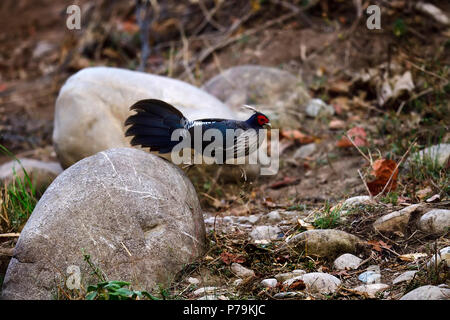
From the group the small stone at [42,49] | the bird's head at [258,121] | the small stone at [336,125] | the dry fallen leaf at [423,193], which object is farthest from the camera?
the small stone at [42,49]

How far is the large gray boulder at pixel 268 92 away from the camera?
495 centimetres

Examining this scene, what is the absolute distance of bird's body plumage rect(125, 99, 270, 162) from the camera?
2980 millimetres

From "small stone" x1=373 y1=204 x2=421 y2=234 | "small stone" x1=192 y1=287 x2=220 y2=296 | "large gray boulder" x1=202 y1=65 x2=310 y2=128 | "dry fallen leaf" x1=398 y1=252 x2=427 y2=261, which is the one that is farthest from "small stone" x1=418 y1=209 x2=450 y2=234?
"large gray boulder" x1=202 y1=65 x2=310 y2=128

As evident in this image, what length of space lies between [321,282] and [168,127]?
1.18 m

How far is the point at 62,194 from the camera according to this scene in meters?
2.57

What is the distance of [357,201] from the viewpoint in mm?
3291

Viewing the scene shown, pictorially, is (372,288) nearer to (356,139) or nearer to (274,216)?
(274,216)

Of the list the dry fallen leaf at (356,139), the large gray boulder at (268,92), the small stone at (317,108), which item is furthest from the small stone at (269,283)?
the small stone at (317,108)

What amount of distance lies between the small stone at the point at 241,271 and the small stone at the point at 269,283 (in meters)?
0.11

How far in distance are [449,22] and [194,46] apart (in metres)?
2.87

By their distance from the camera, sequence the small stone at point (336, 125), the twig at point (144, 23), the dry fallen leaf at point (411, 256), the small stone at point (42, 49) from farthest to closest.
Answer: the small stone at point (42, 49) → the twig at point (144, 23) → the small stone at point (336, 125) → the dry fallen leaf at point (411, 256)

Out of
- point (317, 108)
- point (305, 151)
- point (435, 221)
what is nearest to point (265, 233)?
point (435, 221)

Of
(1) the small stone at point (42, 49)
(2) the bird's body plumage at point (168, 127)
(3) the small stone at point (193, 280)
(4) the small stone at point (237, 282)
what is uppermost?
(1) the small stone at point (42, 49)

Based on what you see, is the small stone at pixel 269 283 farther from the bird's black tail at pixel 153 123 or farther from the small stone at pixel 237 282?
the bird's black tail at pixel 153 123
